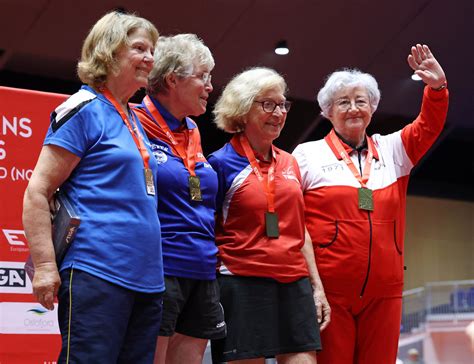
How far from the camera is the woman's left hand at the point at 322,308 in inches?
129

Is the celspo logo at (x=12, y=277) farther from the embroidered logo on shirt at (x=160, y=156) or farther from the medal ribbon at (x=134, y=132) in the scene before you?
the medal ribbon at (x=134, y=132)

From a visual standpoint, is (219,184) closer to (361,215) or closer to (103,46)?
(361,215)

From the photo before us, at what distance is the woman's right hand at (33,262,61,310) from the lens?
2338 mm

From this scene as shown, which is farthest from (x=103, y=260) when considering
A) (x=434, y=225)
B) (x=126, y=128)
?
(x=434, y=225)

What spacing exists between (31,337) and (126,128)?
124cm

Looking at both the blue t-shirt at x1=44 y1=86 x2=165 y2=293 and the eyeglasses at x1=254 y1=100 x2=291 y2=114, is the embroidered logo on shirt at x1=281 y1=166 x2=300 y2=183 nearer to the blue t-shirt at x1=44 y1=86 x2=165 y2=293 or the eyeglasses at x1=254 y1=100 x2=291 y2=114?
the eyeglasses at x1=254 y1=100 x2=291 y2=114

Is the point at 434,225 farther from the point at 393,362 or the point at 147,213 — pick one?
the point at 147,213

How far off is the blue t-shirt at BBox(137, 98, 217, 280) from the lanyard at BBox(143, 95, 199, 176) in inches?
0.6

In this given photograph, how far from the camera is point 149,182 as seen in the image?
2.56 metres

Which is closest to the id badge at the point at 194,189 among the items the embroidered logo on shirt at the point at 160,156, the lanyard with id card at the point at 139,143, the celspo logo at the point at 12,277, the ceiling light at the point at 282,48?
the embroidered logo on shirt at the point at 160,156

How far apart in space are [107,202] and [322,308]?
48.1 inches

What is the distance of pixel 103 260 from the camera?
240 centimetres

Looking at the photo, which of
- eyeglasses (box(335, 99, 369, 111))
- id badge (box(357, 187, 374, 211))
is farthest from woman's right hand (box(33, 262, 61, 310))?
eyeglasses (box(335, 99, 369, 111))

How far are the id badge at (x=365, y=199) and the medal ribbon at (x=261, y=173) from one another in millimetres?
418
